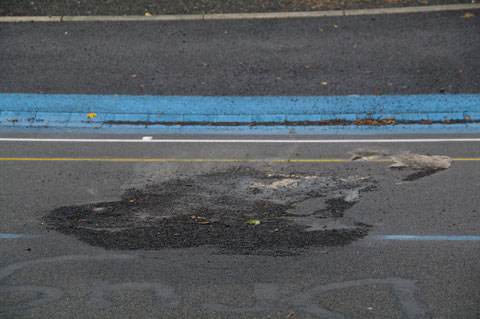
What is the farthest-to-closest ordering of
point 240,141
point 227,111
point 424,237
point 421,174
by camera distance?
point 227,111 → point 240,141 → point 421,174 → point 424,237

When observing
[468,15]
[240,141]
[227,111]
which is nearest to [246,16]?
[227,111]

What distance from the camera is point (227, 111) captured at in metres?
13.4

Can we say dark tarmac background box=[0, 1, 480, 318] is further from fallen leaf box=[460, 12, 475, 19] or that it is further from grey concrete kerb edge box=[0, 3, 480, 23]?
grey concrete kerb edge box=[0, 3, 480, 23]

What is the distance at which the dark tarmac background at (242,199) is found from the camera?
7.41 m

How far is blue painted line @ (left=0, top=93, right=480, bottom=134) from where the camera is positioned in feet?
42.0

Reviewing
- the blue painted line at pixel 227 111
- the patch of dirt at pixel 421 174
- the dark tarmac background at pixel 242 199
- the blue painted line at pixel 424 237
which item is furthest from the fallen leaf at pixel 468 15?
the blue painted line at pixel 424 237

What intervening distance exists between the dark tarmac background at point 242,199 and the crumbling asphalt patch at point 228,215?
3cm

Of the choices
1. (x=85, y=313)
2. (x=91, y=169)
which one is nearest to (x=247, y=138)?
(x=91, y=169)

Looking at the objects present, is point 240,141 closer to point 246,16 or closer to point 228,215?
point 228,215

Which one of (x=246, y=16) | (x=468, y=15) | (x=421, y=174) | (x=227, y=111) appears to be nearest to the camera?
(x=421, y=174)

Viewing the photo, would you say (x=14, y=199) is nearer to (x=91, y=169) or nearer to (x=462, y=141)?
(x=91, y=169)

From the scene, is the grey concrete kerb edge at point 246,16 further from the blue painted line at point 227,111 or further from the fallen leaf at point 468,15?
the blue painted line at point 227,111

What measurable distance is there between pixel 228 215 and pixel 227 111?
15.0ft

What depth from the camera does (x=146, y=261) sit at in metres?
8.16
